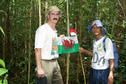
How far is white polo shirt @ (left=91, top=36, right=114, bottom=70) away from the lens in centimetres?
177

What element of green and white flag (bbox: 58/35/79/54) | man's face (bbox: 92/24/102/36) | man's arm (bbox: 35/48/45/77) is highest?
man's face (bbox: 92/24/102/36)

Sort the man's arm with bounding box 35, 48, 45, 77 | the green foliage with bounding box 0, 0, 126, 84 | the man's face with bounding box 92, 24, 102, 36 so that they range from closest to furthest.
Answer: the man's arm with bounding box 35, 48, 45, 77 < the man's face with bounding box 92, 24, 102, 36 < the green foliage with bounding box 0, 0, 126, 84

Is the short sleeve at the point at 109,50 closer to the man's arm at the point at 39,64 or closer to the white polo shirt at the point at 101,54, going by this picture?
the white polo shirt at the point at 101,54

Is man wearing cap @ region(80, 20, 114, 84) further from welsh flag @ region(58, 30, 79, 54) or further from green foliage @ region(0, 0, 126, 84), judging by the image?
green foliage @ region(0, 0, 126, 84)

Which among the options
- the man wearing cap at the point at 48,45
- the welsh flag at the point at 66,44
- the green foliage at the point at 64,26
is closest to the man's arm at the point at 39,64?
the man wearing cap at the point at 48,45

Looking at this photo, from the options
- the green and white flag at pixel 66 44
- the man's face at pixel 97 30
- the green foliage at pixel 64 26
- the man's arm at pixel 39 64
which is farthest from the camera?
the green foliage at pixel 64 26

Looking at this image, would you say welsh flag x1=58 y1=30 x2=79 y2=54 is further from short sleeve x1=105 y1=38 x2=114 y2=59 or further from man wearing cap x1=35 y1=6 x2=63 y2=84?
short sleeve x1=105 y1=38 x2=114 y2=59

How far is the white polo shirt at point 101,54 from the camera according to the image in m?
1.77

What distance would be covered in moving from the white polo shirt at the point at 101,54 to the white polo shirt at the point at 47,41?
487 millimetres

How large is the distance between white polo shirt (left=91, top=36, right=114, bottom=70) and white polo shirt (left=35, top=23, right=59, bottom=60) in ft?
1.60

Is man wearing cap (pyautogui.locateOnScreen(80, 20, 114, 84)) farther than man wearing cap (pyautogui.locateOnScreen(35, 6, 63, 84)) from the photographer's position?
Yes

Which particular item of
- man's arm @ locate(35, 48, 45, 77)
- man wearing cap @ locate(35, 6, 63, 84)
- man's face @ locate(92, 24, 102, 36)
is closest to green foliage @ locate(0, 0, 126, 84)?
man's face @ locate(92, 24, 102, 36)

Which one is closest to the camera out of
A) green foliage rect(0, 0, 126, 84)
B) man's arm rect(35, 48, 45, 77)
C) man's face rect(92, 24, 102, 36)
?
man's arm rect(35, 48, 45, 77)

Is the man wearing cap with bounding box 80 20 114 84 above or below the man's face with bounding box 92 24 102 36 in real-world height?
below
